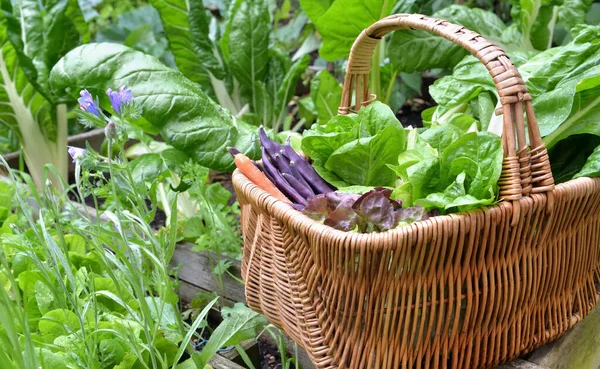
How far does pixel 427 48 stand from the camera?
1459 millimetres

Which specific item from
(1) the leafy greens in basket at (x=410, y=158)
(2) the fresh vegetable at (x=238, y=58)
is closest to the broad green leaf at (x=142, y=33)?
(2) the fresh vegetable at (x=238, y=58)

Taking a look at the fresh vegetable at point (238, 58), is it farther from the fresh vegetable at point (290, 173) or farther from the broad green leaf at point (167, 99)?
the fresh vegetable at point (290, 173)

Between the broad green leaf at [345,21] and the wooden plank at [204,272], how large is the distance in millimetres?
567

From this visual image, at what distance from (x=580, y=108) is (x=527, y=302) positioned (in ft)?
1.04

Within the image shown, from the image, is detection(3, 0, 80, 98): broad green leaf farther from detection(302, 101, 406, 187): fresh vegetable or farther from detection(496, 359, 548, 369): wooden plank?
detection(496, 359, 548, 369): wooden plank

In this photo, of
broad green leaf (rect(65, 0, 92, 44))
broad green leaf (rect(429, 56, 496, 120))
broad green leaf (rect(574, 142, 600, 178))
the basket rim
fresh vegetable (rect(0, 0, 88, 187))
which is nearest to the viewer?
the basket rim

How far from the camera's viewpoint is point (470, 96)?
1052 mm

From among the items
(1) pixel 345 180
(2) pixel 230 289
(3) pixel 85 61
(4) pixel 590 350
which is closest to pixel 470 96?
(1) pixel 345 180

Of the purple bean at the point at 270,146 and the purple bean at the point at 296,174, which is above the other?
the purple bean at the point at 270,146

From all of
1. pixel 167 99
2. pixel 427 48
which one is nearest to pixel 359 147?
pixel 167 99

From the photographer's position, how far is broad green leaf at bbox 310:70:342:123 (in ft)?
5.04

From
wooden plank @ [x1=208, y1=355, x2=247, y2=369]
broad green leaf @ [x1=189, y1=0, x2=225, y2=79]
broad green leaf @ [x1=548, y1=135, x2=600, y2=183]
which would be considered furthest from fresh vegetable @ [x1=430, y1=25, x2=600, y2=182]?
broad green leaf @ [x1=189, y1=0, x2=225, y2=79]

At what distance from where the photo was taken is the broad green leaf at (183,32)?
5.50ft

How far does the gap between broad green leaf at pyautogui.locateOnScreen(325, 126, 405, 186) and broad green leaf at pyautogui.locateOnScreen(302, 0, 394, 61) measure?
0.52 m
